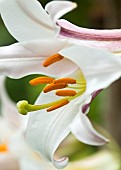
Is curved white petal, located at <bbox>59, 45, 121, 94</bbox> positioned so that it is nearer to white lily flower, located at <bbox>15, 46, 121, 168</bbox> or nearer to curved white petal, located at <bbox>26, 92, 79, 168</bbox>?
white lily flower, located at <bbox>15, 46, 121, 168</bbox>

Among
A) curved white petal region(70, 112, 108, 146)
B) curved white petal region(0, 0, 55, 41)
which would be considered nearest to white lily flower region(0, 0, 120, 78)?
curved white petal region(0, 0, 55, 41)

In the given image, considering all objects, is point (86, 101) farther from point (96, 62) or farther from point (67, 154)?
point (67, 154)

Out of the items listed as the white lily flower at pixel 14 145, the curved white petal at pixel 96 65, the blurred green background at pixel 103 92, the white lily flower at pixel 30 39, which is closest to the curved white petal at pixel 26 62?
the white lily flower at pixel 30 39

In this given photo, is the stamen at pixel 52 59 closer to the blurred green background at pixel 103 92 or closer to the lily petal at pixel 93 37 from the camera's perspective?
the lily petal at pixel 93 37

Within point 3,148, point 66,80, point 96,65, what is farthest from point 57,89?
point 3,148

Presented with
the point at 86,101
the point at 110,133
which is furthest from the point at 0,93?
the point at 86,101
